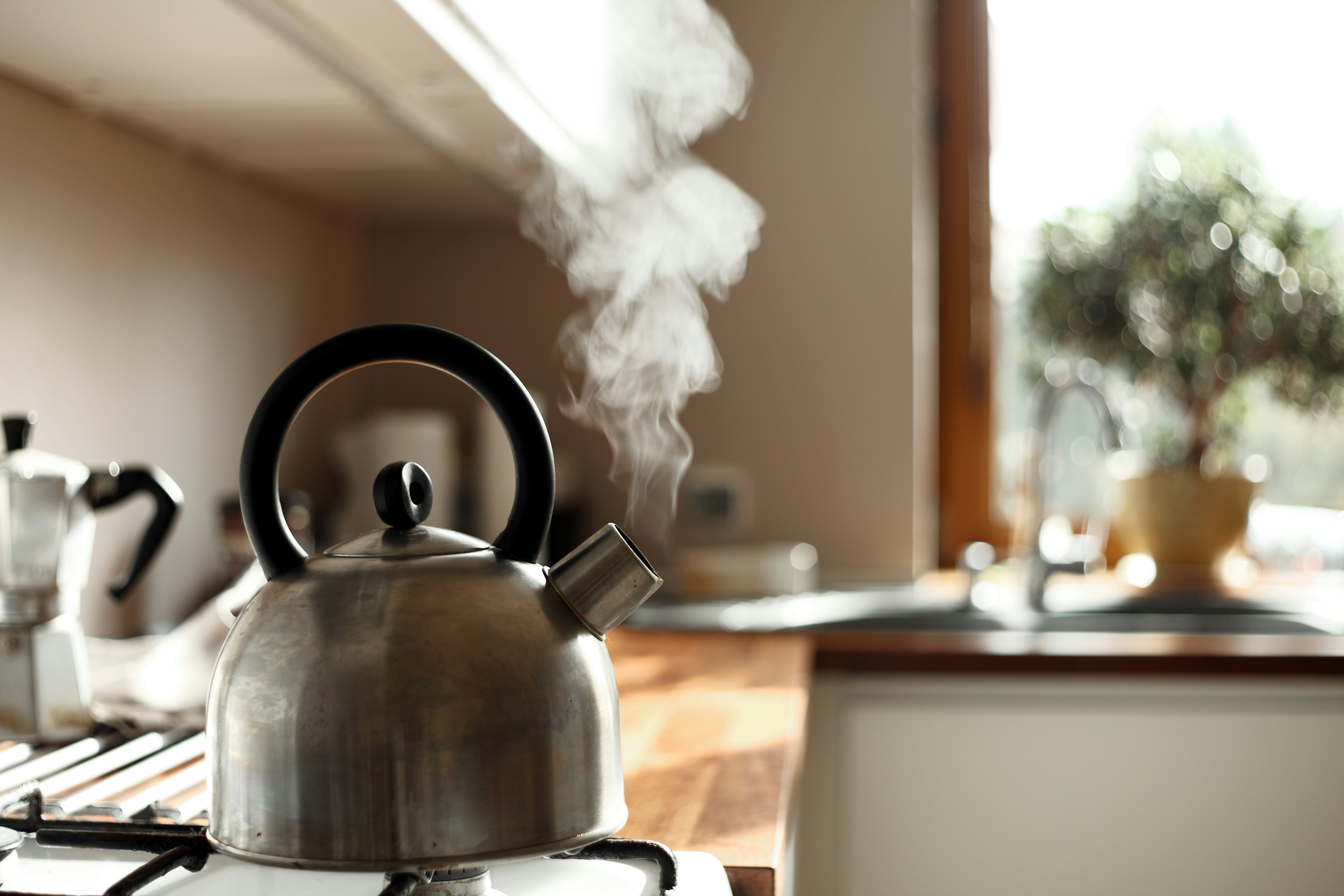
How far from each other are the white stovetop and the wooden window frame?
1865 mm

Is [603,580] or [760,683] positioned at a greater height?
[603,580]

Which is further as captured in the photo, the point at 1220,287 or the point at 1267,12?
the point at 1267,12

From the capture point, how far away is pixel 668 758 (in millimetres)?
1001

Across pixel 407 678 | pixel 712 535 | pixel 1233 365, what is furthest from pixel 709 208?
pixel 407 678

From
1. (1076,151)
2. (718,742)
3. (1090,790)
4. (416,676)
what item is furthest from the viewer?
(1076,151)

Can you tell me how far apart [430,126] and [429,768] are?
1.08 meters

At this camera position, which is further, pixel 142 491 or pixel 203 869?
pixel 142 491

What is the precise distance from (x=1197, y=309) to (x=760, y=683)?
1.24 metres

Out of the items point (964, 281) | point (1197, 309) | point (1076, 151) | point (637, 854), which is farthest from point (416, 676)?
point (1076, 151)

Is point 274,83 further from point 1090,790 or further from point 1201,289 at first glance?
point 1201,289

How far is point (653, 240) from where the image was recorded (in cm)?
204

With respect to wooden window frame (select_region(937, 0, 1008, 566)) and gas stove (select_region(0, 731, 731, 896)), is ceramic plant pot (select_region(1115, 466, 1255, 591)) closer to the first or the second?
wooden window frame (select_region(937, 0, 1008, 566))

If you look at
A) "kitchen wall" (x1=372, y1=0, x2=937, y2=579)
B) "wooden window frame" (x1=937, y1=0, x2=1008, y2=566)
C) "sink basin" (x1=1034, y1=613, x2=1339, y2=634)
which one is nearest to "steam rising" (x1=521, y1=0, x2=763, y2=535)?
"kitchen wall" (x1=372, y1=0, x2=937, y2=579)

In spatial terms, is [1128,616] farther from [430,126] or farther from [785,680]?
[430,126]
